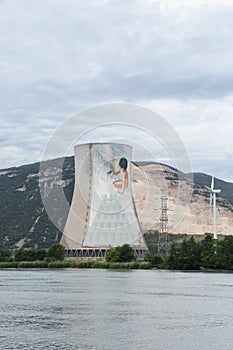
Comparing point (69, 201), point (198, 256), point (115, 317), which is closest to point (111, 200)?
point (198, 256)

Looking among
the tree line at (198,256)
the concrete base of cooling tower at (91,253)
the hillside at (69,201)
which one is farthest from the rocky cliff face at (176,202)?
the tree line at (198,256)

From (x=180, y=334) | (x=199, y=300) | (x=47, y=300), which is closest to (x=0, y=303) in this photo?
(x=47, y=300)

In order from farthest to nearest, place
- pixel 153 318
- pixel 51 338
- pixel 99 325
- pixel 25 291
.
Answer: pixel 25 291
pixel 153 318
pixel 99 325
pixel 51 338

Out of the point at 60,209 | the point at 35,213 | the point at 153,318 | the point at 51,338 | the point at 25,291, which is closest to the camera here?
the point at 51,338

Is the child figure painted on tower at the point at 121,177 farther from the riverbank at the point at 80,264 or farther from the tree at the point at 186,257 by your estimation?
the tree at the point at 186,257

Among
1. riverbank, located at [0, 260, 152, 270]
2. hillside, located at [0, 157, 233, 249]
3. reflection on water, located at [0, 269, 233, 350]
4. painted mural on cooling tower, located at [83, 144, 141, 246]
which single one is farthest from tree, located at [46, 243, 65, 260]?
reflection on water, located at [0, 269, 233, 350]

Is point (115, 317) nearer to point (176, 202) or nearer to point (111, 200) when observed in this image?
point (111, 200)

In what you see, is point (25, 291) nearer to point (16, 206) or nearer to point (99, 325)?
point (99, 325)
